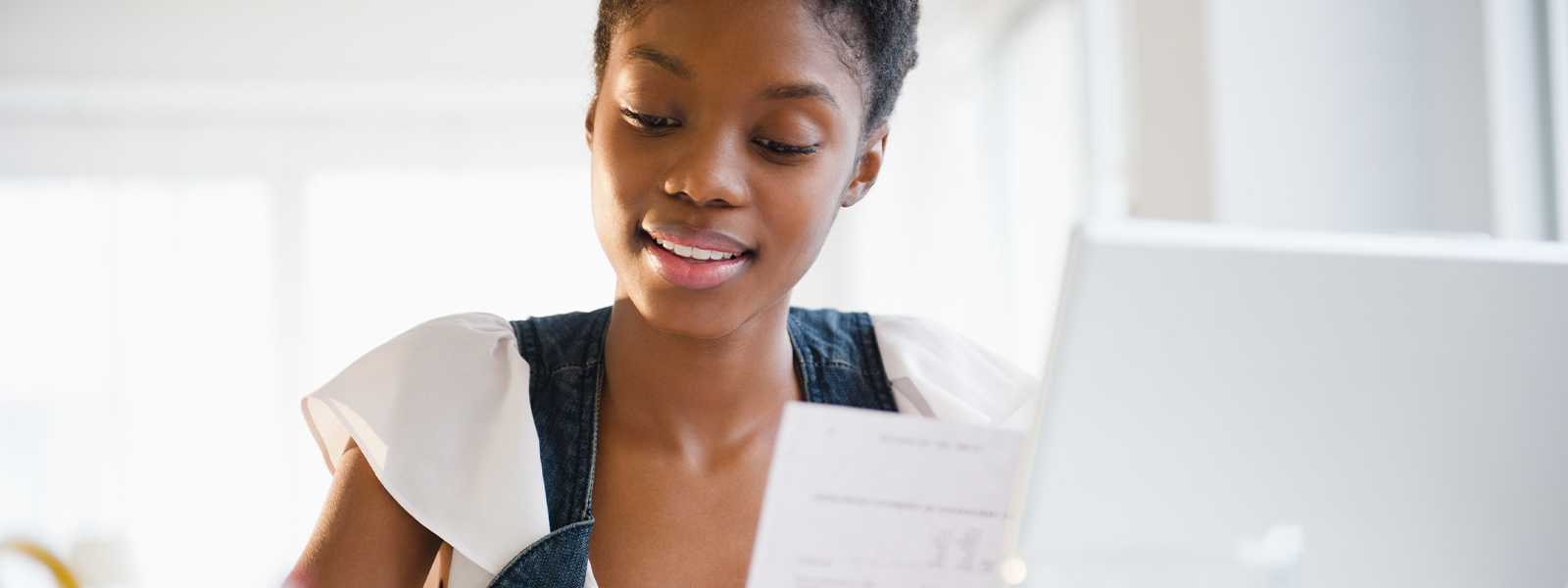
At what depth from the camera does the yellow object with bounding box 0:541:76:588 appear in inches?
26.5

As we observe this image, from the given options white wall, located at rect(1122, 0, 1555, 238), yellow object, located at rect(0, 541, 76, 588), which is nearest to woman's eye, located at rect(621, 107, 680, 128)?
yellow object, located at rect(0, 541, 76, 588)

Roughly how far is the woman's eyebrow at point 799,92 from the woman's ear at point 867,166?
12 centimetres

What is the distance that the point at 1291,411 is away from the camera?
482 mm

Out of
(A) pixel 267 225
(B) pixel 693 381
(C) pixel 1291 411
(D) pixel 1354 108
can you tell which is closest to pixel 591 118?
(B) pixel 693 381

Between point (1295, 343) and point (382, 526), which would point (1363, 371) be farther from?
point (382, 526)

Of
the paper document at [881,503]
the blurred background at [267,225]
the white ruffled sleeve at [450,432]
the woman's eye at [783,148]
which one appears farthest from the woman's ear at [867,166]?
the blurred background at [267,225]

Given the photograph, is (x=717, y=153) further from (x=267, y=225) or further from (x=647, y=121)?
(x=267, y=225)

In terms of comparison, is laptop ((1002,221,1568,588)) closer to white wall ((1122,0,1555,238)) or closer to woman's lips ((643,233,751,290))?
woman's lips ((643,233,751,290))

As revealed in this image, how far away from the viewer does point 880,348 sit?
3.54 feet

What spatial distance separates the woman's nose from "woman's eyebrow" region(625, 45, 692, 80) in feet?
0.16

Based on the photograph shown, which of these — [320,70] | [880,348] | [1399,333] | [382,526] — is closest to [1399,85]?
[880,348]

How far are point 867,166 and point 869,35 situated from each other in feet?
0.44

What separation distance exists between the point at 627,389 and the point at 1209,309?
0.63 m

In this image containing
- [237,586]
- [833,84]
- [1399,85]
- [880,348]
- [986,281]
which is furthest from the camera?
[237,586]
